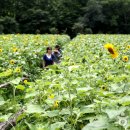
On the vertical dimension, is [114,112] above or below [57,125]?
above

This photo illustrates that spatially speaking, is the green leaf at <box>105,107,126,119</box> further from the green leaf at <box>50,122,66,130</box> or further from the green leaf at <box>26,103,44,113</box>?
the green leaf at <box>26,103,44,113</box>

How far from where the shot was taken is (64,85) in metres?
3.21

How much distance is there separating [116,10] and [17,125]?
62661mm

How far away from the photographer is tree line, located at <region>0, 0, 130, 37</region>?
57969mm

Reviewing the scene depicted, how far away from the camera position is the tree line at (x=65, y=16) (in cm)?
5797

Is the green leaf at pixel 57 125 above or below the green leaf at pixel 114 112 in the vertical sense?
below

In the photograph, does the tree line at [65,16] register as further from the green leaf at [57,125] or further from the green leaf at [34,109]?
the green leaf at [57,125]

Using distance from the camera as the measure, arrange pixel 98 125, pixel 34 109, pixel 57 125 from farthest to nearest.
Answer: pixel 34 109 < pixel 57 125 < pixel 98 125

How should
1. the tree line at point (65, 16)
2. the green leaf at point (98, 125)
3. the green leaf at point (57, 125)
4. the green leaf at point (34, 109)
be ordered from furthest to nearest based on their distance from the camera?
the tree line at point (65, 16) → the green leaf at point (34, 109) → the green leaf at point (57, 125) → the green leaf at point (98, 125)

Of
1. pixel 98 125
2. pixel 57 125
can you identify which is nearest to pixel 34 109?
pixel 57 125

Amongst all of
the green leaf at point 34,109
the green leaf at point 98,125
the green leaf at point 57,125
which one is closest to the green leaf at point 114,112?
the green leaf at point 98,125

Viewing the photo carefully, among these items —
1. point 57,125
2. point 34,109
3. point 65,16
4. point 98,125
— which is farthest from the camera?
point 65,16

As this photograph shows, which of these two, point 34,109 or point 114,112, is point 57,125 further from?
point 114,112

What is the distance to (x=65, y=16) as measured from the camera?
63.3 m
